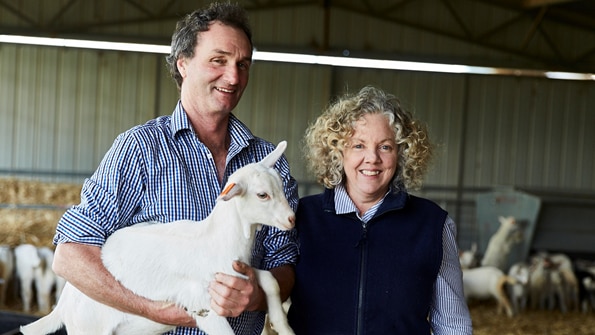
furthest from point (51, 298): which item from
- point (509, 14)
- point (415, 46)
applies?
point (509, 14)

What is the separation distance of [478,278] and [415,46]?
4445 millimetres

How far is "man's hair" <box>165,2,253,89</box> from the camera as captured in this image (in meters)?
2.08

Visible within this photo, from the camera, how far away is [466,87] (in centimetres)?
1202

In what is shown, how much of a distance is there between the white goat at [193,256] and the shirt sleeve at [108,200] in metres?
0.05

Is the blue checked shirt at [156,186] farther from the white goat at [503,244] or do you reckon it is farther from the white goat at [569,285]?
the white goat at [503,244]

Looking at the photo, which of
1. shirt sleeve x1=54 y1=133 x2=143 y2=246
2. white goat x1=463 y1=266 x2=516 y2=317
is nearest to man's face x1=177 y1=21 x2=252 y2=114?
shirt sleeve x1=54 y1=133 x2=143 y2=246

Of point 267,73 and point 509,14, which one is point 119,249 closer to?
point 267,73

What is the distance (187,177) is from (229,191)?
0.35 m

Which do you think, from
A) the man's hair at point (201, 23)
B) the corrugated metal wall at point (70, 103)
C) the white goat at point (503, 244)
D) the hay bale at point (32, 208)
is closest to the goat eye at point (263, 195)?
the man's hair at point (201, 23)

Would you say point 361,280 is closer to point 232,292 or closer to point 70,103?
point 232,292

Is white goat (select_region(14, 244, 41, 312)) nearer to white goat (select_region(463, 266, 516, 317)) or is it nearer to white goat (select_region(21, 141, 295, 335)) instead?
white goat (select_region(463, 266, 516, 317))

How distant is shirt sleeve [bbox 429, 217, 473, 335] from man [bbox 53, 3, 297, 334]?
46 centimetres

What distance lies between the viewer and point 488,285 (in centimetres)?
876

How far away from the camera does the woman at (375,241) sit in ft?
7.43
